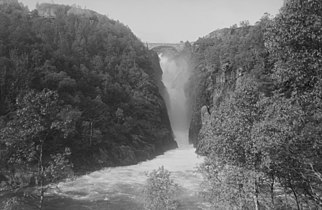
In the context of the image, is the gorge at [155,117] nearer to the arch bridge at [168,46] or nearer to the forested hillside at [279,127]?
the forested hillside at [279,127]

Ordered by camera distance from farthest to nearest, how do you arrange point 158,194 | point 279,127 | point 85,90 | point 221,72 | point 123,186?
point 221,72 → point 85,90 → point 123,186 → point 158,194 → point 279,127

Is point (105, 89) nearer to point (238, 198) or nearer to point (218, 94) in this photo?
point (218, 94)

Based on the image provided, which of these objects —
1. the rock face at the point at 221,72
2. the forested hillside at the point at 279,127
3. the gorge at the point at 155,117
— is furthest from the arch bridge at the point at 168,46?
the forested hillside at the point at 279,127

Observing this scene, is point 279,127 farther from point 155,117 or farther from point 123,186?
point 155,117

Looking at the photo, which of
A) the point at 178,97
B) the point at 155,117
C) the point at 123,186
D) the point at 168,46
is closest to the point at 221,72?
the point at 155,117

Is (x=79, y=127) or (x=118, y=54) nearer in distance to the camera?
(x=79, y=127)

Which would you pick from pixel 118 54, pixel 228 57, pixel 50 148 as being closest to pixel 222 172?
pixel 50 148
